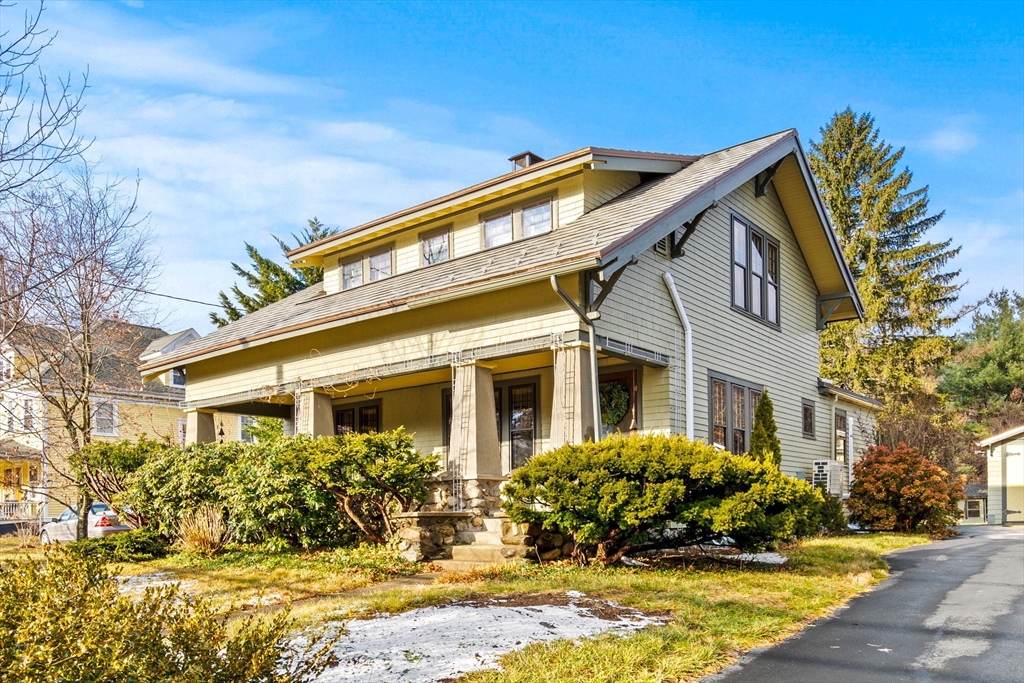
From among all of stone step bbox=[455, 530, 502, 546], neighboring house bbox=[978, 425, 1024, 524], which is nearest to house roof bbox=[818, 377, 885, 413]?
neighboring house bbox=[978, 425, 1024, 524]

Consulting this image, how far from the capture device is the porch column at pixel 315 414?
53.4 ft

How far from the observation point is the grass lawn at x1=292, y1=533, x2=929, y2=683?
570 cm

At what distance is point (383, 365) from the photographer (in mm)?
15016

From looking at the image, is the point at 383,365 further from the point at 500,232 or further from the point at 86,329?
the point at 86,329

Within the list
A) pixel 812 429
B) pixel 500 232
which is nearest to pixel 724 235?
pixel 500 232

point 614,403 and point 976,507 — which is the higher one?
point 614,403

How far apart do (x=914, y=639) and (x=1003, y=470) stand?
23.0 meters

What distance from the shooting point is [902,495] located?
18.1m

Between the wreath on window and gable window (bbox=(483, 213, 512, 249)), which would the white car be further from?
the wreath on window

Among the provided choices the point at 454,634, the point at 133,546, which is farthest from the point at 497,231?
the point at 454,634

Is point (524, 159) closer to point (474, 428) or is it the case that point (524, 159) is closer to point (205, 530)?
point (474, 428)

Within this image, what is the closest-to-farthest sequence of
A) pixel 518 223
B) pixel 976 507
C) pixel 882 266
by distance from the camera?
1. pixel 518 223
2. pixel 976 507
3. pixel 882 266

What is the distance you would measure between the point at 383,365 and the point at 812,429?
1065 centimetres

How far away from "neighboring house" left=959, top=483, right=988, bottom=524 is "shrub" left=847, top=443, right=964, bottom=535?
12.5 meters
